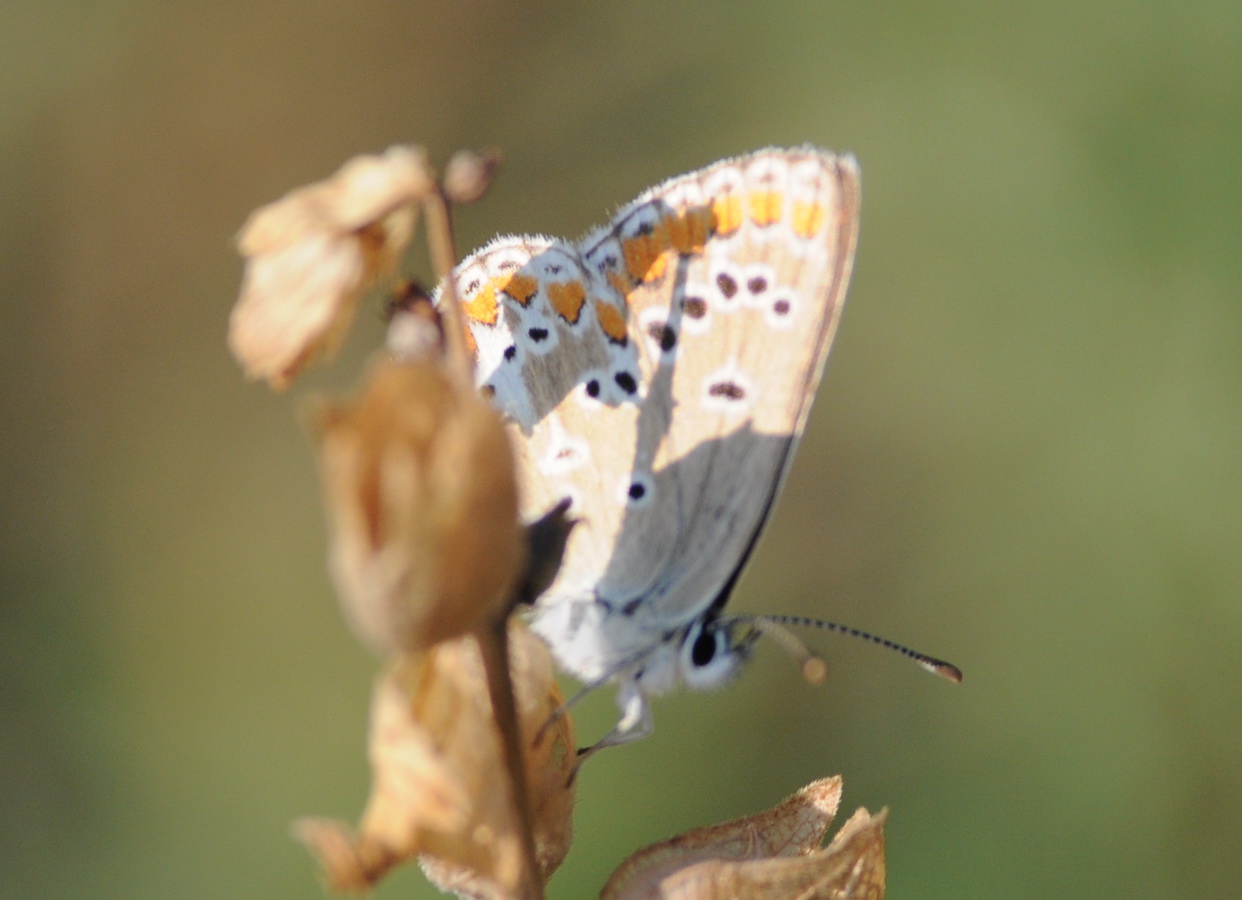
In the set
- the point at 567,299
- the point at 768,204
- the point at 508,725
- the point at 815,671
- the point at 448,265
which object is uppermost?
the point at 448,265

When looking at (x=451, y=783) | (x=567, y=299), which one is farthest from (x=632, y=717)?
(x=451, y=783)

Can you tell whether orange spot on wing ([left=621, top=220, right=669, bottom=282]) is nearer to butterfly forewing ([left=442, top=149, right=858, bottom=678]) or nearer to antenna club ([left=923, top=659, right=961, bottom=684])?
butterfly forewing ([left=442, top=149, right=858, bottom=678])

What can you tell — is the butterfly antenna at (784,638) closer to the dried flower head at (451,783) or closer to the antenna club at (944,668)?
the antenna club at (944,668)

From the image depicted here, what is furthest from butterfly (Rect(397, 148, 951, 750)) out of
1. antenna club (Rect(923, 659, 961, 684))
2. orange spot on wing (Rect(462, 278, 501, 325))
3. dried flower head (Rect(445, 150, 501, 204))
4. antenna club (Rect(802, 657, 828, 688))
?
dried flower head (Rect(445, 150, 501, 204))

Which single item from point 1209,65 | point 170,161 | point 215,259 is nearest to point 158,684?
point 215,259

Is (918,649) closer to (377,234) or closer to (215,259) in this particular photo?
(215,259)

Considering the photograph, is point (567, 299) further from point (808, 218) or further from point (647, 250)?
point (808, 218)
